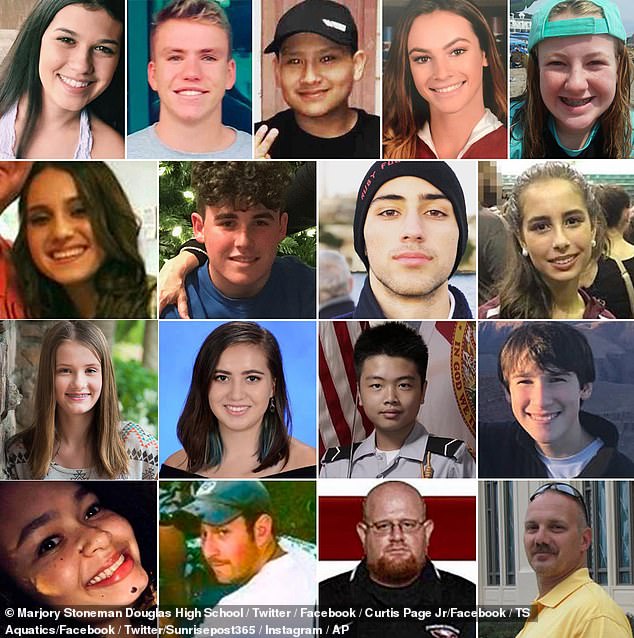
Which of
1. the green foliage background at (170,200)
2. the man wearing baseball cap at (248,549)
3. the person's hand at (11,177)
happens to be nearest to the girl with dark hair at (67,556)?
the man wearing baseball cap at (248,549)

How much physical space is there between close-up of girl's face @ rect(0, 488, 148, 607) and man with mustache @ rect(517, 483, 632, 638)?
2198 millimetres

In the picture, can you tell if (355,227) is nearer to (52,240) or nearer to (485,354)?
(485,354)

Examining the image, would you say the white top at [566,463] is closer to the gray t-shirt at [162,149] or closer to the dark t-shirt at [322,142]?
the dark t-shirt at [322,142]

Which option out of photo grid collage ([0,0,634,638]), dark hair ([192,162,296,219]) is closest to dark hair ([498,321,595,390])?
photo grid collage ([0,0,634,638])

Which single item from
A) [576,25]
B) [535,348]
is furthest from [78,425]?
[576,25]

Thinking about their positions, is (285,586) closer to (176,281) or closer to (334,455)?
(334,455)

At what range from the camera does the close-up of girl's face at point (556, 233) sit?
9102 mm

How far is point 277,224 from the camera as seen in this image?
9.14 meters

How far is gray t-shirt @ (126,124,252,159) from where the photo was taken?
9141 mm

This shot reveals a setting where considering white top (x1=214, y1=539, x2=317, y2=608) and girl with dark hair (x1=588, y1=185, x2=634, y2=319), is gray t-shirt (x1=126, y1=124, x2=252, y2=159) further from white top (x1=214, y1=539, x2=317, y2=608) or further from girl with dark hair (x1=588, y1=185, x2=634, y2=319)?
white top (x1=214, y1=539, x2=317, y2=608)

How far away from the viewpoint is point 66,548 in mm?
9109

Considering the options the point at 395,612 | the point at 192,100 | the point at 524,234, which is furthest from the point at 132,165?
the point at 395,612

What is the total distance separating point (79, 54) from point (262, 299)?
5.61ft

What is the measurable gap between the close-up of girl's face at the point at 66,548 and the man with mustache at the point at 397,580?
1.14 m
